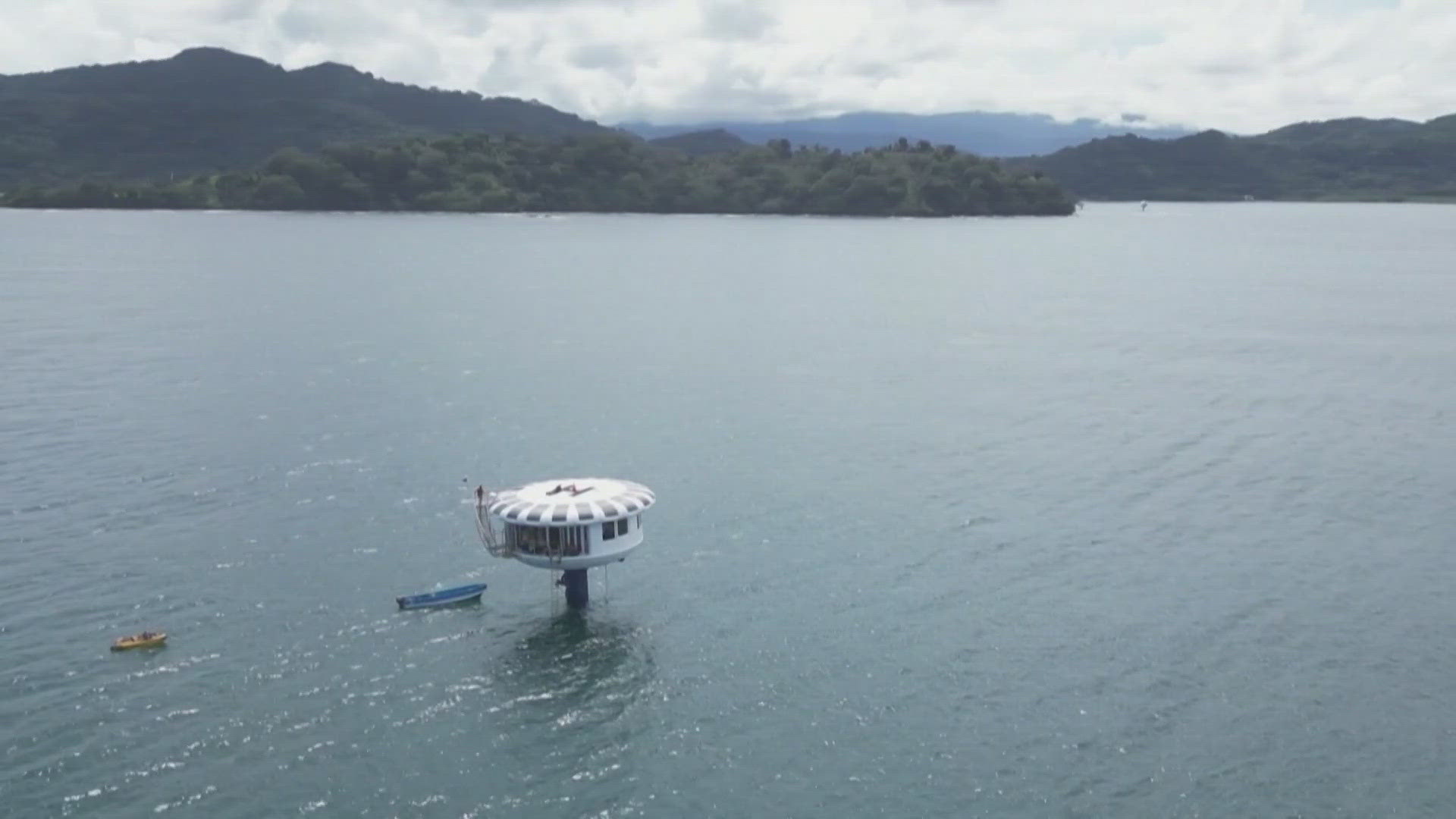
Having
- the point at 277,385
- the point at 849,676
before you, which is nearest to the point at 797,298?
the point at 277,385

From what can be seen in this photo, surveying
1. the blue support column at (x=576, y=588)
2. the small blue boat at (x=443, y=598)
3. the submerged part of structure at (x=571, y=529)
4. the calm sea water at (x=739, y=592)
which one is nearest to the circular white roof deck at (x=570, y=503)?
the submerged part of structure at (x=571, y=529)

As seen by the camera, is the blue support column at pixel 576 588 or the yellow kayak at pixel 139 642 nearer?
the yellow kayak at pixel 139 642

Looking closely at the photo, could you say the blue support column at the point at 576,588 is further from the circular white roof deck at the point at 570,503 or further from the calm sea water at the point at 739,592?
the circular white roof deck at the point at 570,503

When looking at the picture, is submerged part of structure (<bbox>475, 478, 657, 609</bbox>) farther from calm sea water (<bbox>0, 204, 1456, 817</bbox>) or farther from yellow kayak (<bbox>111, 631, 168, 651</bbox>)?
yellow kayak (<bbox>111, 631, 168, 651</bbox>)

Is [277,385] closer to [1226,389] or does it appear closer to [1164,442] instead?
[1164,442]

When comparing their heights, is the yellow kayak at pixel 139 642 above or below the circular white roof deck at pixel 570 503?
below

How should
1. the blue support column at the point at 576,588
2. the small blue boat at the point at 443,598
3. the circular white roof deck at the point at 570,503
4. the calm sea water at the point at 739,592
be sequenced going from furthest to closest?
the blue support column at the point at 576,588, the small blue boat at the point at 443,598, the circular white roof deck at the point at 570,503, the calm sea water at the point at 739,592

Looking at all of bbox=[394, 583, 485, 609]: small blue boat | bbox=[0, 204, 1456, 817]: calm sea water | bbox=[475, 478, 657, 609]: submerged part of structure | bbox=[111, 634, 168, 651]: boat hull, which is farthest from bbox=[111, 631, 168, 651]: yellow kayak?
bbox=[475, 478, 657, 609]: submerged part of structure

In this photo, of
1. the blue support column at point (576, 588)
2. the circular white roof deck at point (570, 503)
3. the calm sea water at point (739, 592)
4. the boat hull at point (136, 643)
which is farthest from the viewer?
the blue support column at point (576, 588)
